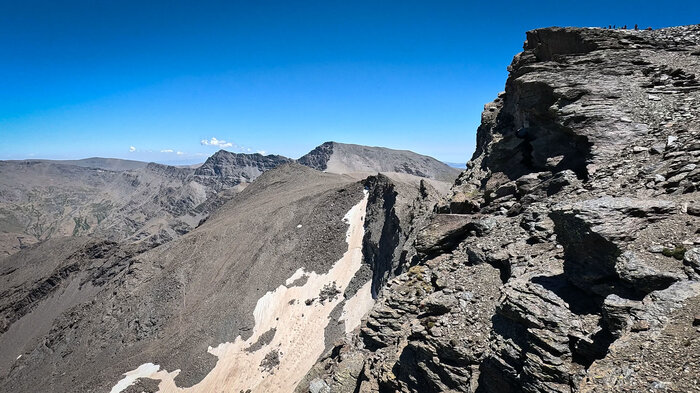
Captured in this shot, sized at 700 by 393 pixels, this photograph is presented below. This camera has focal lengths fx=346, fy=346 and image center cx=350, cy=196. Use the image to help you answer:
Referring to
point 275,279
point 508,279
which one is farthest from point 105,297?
point 508,279

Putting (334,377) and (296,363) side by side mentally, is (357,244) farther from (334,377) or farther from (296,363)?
(334,377)

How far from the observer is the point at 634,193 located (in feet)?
38.7

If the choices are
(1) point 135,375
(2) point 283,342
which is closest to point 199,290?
(1) point 135,375

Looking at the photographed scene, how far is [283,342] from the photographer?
48.9m

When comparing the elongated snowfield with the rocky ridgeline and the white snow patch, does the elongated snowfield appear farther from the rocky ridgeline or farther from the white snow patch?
the rocky ridgeline

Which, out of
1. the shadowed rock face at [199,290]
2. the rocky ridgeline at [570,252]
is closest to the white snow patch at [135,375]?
the shadowed rock face at [199,290]

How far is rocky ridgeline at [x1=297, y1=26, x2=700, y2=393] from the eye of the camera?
7762 mm

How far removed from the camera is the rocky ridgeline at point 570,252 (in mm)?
7762

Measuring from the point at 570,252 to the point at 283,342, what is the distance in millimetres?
45657

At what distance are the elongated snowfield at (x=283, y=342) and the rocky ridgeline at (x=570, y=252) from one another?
2594 centimetres

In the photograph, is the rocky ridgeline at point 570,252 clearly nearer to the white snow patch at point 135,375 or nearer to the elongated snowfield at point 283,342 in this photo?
the elongated snowfield at point 283,342

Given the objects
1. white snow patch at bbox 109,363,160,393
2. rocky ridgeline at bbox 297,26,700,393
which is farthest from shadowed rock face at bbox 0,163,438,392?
rocky ridgeline at bbox 297,26,700,393

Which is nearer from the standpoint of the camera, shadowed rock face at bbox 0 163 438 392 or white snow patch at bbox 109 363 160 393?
white snow patch at bbox 109 363 160 393

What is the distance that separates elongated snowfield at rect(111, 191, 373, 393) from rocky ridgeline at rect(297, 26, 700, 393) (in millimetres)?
25936
